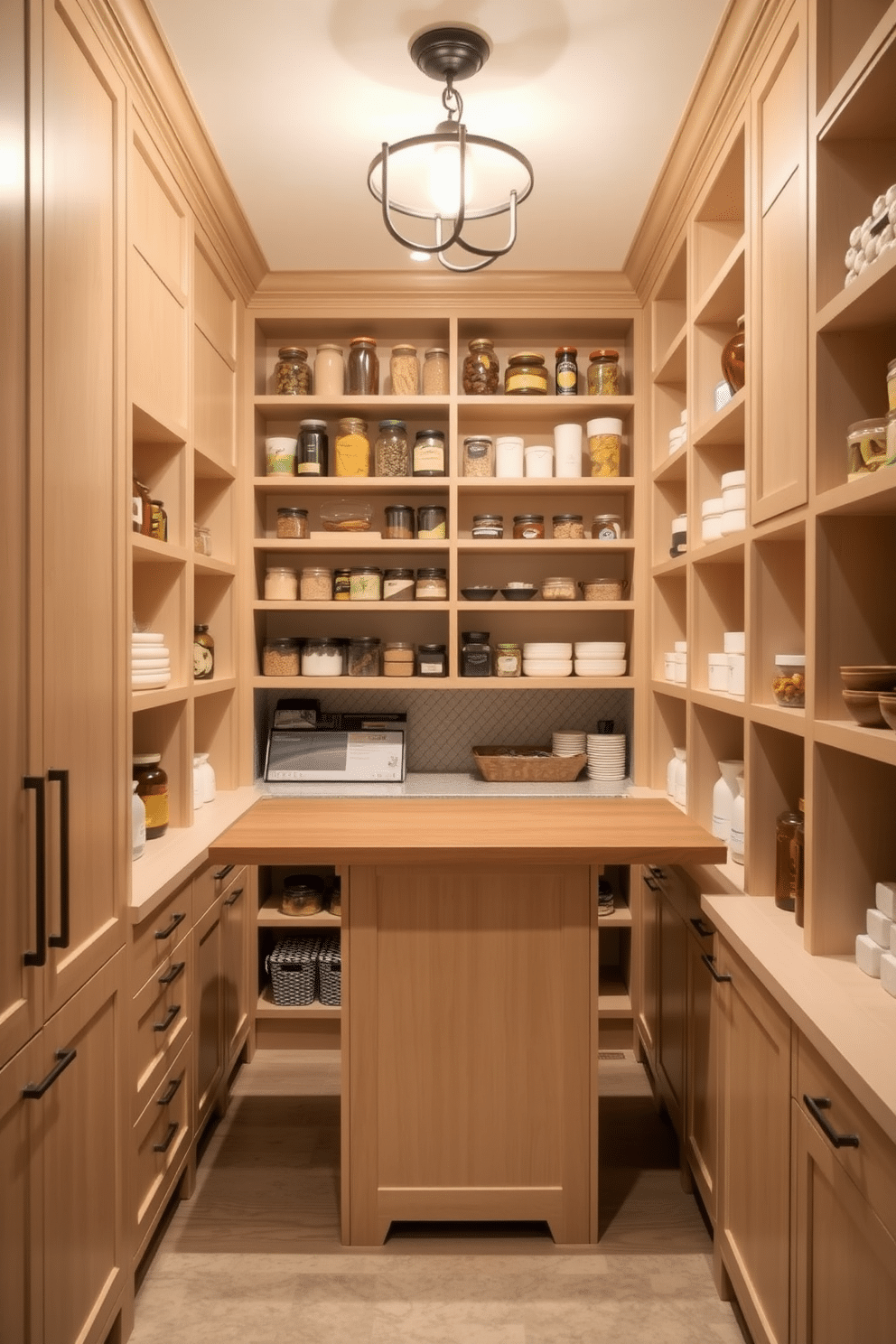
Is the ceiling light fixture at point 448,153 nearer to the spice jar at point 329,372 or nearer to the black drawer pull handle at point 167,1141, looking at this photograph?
the spice jar at point 329,372

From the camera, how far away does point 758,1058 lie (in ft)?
5.32

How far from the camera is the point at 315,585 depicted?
330cm

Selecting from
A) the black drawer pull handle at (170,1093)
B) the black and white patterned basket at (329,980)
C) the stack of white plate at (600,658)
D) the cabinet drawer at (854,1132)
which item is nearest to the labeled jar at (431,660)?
the stack of white plate at (600,658)

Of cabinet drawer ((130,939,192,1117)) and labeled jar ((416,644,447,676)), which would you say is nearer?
cabinet drawer ((130,939,192,1117))

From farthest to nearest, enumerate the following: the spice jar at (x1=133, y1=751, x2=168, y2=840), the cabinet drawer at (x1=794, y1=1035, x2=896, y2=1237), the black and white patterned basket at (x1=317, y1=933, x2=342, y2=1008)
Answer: the black and white patterned basket at (x1=317, y1=933, x2=342, y2=1008), the spice jar at (x1=133, y1=751, x2=168, y2=840), the cabinet drawer at (x1=794, y1=1035, x2=896, y2=1237)

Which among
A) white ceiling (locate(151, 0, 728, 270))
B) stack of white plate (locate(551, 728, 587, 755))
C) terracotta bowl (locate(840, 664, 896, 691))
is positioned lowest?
stack of white plate (locate(551, 728, 587, 755))

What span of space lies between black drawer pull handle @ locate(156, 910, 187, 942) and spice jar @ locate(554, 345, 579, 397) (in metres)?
2.26

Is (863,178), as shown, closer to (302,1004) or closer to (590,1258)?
(590,1258)

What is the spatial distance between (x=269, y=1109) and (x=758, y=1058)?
5.74 feet

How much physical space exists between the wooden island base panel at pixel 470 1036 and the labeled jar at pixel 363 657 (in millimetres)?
1324

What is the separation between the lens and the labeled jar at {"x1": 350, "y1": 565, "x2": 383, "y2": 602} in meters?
3.27

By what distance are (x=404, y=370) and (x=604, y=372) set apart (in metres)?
0.75

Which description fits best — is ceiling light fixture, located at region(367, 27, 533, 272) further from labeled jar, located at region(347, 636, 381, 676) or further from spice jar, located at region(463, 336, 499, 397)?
labeled jar, located at region(347, 636, 381, 676)

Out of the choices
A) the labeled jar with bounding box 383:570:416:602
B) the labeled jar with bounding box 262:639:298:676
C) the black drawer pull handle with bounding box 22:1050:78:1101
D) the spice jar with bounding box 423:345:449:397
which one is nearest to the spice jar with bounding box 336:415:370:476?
the spice jar with bounding box 423:345:449:397
